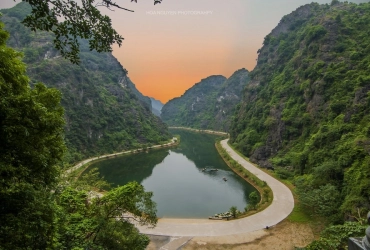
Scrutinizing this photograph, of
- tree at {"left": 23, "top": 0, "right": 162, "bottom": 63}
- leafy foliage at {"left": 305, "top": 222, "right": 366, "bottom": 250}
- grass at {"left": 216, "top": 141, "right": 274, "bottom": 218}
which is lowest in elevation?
grass at {"left": 216, "top": 141, "right": 274, "bottom": 218}

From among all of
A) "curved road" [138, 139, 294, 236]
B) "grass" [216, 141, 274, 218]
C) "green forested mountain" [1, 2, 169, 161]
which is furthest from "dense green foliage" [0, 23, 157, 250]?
"green forested mountain" [1, 2, 169, 161]

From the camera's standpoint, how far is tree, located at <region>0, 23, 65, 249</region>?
170 inches

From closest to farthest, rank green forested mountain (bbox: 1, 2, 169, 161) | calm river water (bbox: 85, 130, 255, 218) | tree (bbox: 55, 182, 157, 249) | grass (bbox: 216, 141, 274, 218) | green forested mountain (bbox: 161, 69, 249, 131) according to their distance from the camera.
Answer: tree (bbox: 55, 182, 157, 249) → grass (bbox: 216, 141, 274, 218) → calm river water (bbox: 85, 130, 255, 218) → green forested mountain (bbox: 1, 2, 169, 161) → green forested mountain (bbox: 161, 69, 249, 131)

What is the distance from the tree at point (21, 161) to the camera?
4.32 m

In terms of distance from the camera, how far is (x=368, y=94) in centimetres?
2631

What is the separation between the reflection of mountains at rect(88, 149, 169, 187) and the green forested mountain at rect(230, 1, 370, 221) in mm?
18544

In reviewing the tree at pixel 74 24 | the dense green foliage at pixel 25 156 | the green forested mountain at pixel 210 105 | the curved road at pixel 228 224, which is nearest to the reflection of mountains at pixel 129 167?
the curved road at pixel 228 224

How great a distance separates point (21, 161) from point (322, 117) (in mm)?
36278

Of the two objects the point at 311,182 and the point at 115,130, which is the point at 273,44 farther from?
the point at 311,182

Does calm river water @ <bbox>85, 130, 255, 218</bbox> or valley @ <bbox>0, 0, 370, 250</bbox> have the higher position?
valley @ <bbox>0, 0, 370, 250</bbox>

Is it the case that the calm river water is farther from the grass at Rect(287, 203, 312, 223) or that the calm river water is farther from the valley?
the grass at Rect(287, 203, 312, 223)

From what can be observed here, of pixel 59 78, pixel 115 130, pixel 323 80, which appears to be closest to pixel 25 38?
pixel 59 78

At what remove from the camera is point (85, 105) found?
213ft

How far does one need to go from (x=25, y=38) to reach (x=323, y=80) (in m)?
83.2
